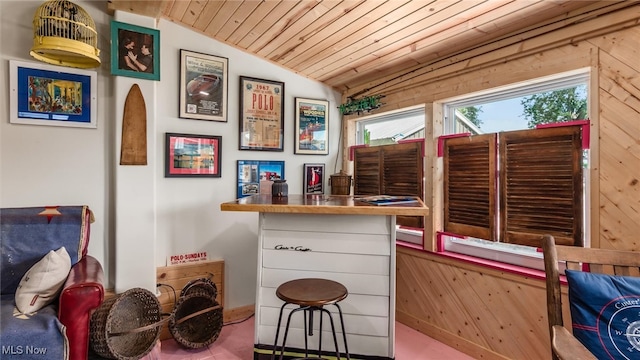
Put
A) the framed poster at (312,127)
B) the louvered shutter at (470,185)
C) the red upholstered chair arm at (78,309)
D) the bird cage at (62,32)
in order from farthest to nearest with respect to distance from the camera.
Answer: the framed poster at (312,127) < the louvered shutter at (470,185) < the bird cage at (62,32) < the red upholstered chair arm at (78,309)

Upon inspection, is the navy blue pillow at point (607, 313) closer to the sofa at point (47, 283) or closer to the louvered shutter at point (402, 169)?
the louvered shutter at point (402, 169)

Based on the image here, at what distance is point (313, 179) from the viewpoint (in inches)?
140

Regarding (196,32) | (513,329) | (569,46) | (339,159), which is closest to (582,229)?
(513,329)

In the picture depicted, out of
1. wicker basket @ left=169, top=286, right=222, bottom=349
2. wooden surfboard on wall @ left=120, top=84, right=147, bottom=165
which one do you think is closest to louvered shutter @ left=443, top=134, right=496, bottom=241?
Answer: wicker basket @ left=169, top=286, right=222, bottom=349

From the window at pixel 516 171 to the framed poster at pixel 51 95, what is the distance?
277cm

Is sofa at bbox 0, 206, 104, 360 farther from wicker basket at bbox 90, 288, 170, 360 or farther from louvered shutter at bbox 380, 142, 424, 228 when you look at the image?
louvered shutter at bbox 380, 142, 424, 228

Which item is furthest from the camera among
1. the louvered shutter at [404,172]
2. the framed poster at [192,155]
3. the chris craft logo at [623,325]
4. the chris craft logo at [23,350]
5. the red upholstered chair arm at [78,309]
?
the louvered shutter at [404,172]

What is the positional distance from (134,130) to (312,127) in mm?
1711

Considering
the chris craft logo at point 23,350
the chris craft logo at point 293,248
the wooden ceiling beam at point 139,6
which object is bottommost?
the chris craft logo at point 23,350

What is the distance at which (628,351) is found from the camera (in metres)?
1.21

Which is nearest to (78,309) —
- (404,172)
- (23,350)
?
(23,350)

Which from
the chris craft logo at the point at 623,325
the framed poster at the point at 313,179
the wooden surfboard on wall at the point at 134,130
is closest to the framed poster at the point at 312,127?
the framed poster at the point at 313,179

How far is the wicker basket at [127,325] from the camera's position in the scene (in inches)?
76.3

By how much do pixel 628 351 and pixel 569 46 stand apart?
1.64 metres
